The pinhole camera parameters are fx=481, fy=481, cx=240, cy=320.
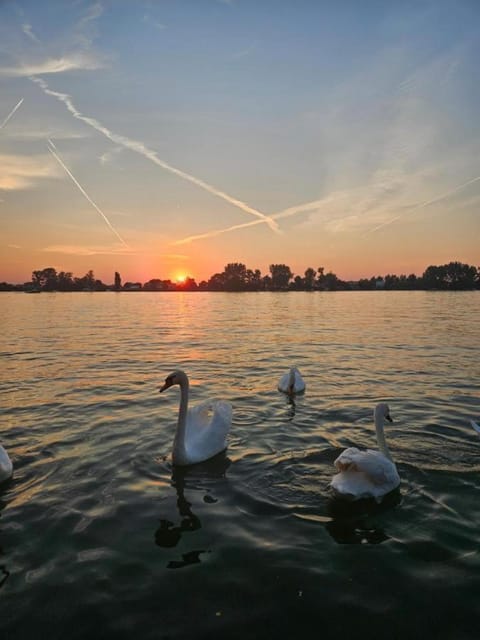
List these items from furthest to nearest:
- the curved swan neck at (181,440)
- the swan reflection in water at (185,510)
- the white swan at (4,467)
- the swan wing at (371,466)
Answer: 1. the curved swan neck at (181,440)
2. the white swan at (4,467)
3. the swan wing at (371,466)
4. the swan reflection in water at (185,510)

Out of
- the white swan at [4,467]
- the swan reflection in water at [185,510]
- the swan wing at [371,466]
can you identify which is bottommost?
the swan reflection in water at [185,510]

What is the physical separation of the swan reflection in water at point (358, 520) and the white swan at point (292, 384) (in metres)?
6.69

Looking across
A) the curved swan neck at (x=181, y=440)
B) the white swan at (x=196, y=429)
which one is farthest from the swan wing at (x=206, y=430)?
the curved swan neck at (x=181, y=440)

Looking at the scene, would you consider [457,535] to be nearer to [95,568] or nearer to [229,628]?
[229,628]

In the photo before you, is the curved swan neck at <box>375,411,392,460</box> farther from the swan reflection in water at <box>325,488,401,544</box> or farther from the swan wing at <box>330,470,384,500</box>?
the swan wing at <box>330,470,384,500</box>

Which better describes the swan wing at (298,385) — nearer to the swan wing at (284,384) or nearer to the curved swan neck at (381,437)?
the swan wing at (284,384)

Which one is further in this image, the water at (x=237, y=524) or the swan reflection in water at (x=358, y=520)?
the swan reflection in water at (x=358, y=520)

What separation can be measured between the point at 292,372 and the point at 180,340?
14.9 meters

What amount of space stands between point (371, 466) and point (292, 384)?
7.09m

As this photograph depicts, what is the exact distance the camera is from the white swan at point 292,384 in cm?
1384

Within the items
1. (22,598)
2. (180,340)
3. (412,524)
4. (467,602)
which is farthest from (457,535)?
(180,340)

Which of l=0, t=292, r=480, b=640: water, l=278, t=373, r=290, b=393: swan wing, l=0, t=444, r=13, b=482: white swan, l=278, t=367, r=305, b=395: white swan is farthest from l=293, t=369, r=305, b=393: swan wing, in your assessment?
l=0, t=444, r=13, b=482: white swan

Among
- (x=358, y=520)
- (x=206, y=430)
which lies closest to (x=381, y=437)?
(x=358, y=520)

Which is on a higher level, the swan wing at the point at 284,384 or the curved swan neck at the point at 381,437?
the curved swan neck at the point at 381,437
